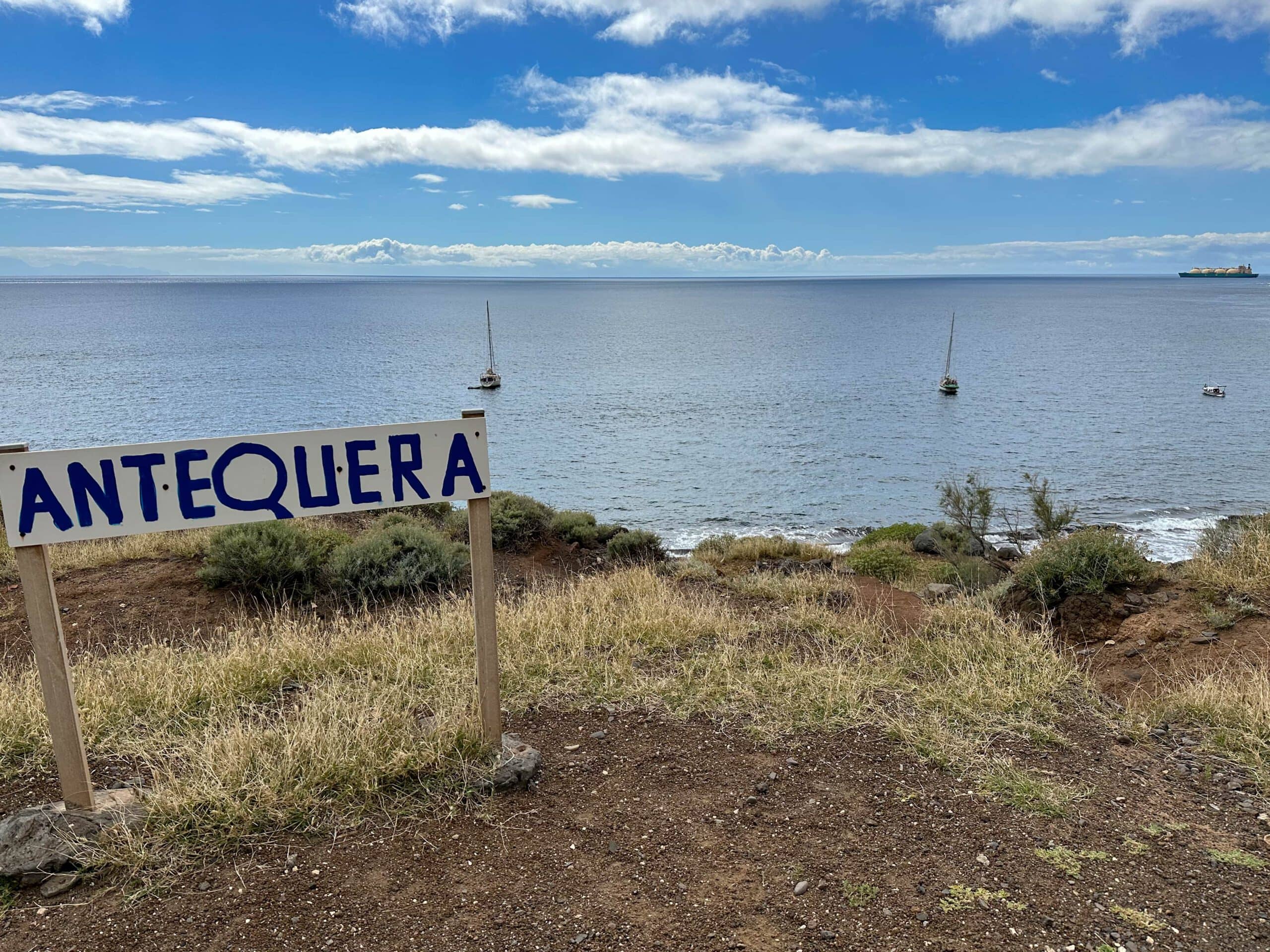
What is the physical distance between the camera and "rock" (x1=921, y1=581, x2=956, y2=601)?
10.9 m

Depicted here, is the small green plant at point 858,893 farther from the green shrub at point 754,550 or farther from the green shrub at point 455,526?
the green shrub at point 754,550

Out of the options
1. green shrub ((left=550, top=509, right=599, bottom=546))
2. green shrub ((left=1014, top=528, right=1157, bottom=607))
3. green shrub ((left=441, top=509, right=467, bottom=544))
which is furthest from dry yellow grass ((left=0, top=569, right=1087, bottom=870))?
green shrub ((left=550, top=509, right=599, bottom=546))

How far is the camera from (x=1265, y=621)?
651 cm

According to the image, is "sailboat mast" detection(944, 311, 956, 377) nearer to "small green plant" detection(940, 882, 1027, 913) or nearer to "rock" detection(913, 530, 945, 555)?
"rock" detection(913, 530, 945, 555)

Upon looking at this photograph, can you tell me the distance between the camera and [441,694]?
14.9 ft

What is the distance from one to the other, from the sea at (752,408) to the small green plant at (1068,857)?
1486cm

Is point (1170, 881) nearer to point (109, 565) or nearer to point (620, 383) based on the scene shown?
point (109, 565)

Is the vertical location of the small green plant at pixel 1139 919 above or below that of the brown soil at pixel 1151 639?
above

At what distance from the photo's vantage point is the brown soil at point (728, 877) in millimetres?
2863

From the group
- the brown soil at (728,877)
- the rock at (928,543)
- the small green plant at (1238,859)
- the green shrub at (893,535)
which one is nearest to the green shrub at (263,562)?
the brown soil at (728,877)

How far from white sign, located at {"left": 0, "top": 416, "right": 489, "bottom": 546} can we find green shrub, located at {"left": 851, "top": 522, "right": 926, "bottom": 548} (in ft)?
54.3

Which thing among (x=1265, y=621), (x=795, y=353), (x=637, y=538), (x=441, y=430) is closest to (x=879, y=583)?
(x=1265, y=621)

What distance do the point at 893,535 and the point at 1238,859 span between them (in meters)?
17.9

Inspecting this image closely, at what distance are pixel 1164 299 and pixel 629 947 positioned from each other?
738 feet
